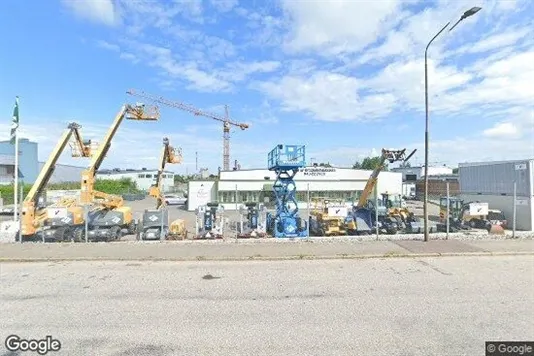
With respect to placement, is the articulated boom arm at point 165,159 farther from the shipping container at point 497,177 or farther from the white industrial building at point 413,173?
the white industrial building at point 413,173

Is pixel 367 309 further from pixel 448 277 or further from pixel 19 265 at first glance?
pixel 19 265

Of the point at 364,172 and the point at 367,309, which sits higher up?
the point at 364,172

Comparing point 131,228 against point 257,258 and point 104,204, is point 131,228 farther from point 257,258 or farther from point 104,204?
point 257,258

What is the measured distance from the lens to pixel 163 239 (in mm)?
13633

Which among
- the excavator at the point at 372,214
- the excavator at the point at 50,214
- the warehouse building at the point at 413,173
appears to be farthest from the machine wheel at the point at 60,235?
Answer: the warehouse building at the point at 413,173

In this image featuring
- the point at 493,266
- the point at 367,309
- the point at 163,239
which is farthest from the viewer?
the point at 163,239

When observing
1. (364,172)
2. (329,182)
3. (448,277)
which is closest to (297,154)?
(448,277)

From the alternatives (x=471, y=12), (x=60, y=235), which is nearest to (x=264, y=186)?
(x=60, y=235)

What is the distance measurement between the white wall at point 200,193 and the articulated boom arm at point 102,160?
17.3m

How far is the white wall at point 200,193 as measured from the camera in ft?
113

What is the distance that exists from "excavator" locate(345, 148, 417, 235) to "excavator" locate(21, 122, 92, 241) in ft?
40.5

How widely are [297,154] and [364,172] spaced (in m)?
23.4

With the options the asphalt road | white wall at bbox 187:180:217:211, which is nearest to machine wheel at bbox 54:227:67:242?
the asphalt road

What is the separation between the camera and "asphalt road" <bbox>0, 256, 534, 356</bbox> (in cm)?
470
